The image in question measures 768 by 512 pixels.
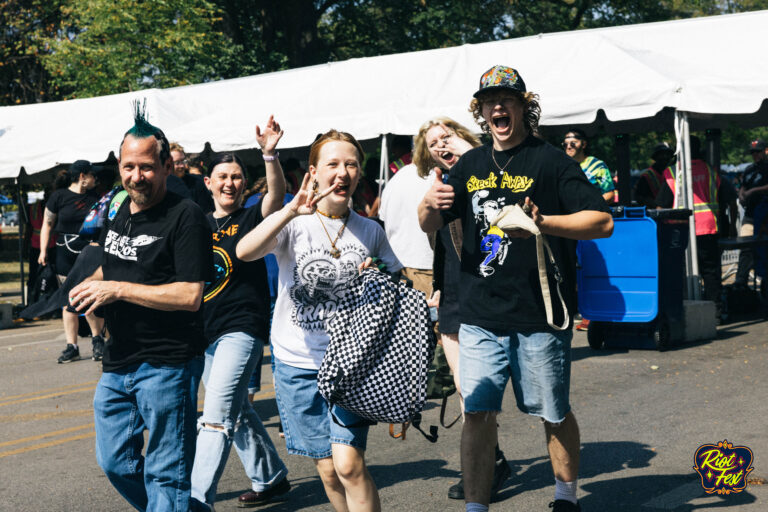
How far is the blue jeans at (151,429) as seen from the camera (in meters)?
3.59

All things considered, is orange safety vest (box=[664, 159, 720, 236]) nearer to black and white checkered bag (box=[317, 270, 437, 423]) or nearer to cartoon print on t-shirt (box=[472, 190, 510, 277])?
cartoon print on t-shirt (box=[472, 190, 510, 277])

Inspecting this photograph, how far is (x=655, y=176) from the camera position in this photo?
1138cm

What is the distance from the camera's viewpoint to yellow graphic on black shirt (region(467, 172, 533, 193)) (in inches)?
158

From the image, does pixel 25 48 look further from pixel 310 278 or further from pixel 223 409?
pixel 310 278

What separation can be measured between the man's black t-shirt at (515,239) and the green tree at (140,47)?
21267mm

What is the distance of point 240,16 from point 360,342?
27357 mm

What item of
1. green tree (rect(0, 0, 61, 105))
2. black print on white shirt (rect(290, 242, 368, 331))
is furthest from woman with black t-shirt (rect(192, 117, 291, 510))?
green tree (rect(0, 0, 61, 105))

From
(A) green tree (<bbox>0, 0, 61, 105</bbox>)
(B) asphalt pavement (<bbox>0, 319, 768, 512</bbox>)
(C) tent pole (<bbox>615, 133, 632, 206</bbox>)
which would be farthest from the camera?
(A) green tree (<bbox>0, 0, 61, 105</bbox>)

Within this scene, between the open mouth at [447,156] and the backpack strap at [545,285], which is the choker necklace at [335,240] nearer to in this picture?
the backpack strap at [545,285]

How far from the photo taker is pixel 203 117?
15156 mm

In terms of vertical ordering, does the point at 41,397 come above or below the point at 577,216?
below

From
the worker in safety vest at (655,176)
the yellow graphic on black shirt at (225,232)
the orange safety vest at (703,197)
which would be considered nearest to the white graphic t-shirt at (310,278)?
the yellow graphic on black shirt at (225,232)

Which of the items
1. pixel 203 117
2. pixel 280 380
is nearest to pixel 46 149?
pixel 203 117

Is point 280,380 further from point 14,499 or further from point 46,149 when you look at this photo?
point 46,149
